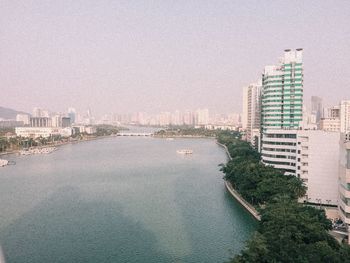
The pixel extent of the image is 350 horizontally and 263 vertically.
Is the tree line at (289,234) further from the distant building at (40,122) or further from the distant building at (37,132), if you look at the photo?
the distant building at (40,122)

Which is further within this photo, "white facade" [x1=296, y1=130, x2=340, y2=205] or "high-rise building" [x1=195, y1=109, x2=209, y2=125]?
"high-rise building" [x1=195, y1=109, x2=209, y2=125]

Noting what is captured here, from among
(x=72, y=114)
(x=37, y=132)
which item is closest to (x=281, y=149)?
(x=37, y=132)

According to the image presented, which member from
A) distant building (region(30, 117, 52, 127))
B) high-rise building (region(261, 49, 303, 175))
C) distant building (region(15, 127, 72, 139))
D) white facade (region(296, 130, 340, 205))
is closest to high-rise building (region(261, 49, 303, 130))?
high-rise building (region(261, 49, 303, 175))

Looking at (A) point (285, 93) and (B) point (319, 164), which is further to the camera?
(A) point (285, 93)

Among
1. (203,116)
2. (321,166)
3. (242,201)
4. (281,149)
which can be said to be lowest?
(242,201)

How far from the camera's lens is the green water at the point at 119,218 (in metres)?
5.50

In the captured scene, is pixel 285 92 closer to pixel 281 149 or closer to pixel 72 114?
pixel 281 149

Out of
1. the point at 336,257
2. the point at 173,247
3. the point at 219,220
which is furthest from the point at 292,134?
the point at 336,257

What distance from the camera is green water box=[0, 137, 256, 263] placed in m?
5.50

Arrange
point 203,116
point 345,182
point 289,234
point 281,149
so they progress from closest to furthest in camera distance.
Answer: point 289,234 < point 345,182 < point 281,149 < point 203,116

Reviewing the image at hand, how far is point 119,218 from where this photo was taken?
716 cm

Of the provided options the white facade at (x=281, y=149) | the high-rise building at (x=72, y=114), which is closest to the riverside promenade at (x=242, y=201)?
the white facade at (x=281, y=149)

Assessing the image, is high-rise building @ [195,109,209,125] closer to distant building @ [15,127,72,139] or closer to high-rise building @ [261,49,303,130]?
distant building @ [15,127,72,139]

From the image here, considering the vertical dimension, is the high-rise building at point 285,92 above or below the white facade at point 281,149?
above
